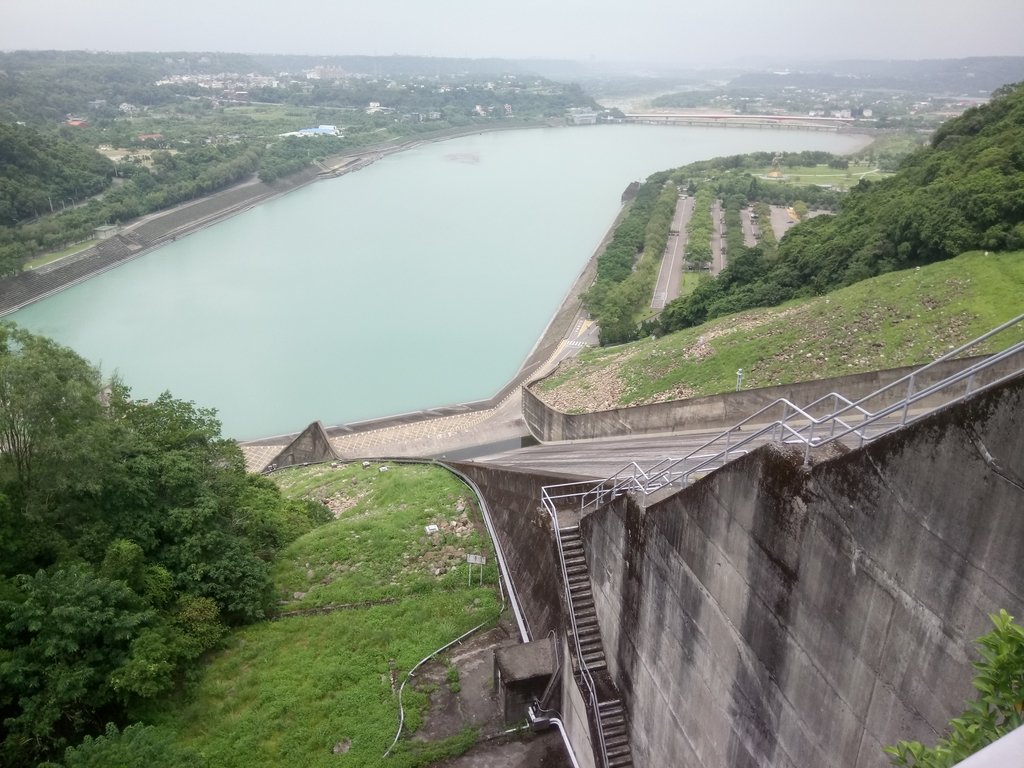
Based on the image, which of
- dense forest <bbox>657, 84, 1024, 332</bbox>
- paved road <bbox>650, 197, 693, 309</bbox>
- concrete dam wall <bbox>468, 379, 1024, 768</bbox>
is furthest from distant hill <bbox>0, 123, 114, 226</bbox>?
concrete dam wall <bbox>468, 379, 1024, 768</bbox>

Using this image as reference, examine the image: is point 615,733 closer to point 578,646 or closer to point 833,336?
point 578,646

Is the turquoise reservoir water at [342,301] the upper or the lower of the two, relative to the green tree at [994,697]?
lower

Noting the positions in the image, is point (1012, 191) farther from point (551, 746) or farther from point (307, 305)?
point (307, 305)

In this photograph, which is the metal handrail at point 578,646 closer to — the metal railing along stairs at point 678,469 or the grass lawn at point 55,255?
the metal railing along stairs at point 678,469

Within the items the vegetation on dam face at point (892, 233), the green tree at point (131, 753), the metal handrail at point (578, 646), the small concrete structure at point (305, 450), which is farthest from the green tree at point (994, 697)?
the small concrete structure at point (305, 450)

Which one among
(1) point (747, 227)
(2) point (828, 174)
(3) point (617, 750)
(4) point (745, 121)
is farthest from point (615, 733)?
(4) point (745, 121)

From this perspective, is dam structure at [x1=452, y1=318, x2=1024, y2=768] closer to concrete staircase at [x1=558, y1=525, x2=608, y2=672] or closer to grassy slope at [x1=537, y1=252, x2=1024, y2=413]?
concrete staircase at [x1=558, y1=525, x2=608, y2=672]
